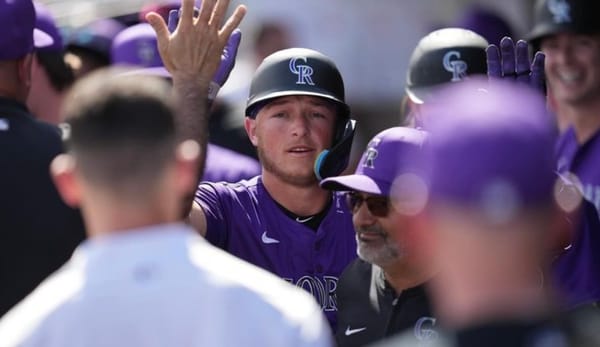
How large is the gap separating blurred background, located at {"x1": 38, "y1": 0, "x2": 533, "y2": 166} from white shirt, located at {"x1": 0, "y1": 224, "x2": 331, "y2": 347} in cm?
829

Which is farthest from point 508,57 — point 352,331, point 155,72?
point 155,72

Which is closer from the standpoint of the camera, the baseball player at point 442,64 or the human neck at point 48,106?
the baseball player at point 442,64

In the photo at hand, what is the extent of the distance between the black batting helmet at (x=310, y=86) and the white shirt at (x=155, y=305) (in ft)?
10.5

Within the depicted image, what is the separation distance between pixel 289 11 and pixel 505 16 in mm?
1903


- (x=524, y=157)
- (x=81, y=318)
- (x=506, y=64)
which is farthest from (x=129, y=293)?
(x=506, y=64)

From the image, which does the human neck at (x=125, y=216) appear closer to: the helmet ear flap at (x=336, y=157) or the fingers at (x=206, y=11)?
the fingers at (x=206, y=11)

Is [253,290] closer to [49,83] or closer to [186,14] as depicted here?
[186,14]

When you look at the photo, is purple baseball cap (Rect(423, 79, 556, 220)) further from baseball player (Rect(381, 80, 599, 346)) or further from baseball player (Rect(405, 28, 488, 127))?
baseball player (Rect(405, 28, 488, 127))

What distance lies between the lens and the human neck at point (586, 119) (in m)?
6.70

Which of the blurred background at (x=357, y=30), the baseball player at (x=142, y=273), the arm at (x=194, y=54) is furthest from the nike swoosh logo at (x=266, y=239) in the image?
the blurred background at (x=357, y=30)

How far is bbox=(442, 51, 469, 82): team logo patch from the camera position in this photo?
7.51 m

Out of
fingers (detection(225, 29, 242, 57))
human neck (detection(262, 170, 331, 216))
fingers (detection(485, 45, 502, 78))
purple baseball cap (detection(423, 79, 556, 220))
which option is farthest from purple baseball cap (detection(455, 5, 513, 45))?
purple baseball cap (detection(423, 79, 556, 220))

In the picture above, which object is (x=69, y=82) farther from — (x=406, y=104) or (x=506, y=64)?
(x=506, y=64)

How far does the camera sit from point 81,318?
3.34 metres
